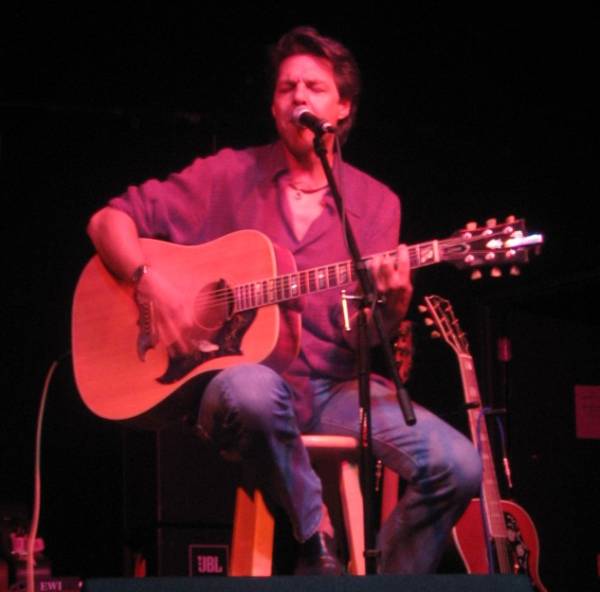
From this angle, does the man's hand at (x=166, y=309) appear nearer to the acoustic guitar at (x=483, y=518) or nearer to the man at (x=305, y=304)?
the man at (x=305, y=304)

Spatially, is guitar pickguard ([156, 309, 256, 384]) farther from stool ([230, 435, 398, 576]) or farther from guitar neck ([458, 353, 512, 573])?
guitar neck ([458, 353, 512, 573])

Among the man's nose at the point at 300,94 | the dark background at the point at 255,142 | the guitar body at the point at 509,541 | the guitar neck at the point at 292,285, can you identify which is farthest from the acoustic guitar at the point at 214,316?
the guitar body at the point at 509,541

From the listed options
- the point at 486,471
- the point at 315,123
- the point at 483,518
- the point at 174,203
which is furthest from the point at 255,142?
the point at 483,518

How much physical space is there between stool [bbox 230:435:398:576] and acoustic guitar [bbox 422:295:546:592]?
1.67ft

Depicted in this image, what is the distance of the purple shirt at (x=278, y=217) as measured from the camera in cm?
346

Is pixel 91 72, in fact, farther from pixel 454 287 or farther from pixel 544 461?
pixel 544 461

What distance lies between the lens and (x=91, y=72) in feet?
13.1

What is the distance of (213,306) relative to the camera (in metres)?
3.37

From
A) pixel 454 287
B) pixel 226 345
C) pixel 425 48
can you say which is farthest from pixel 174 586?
pixel 425 48

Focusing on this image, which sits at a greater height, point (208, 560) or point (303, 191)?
point (303, 191)

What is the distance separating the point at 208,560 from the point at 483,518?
79 cm

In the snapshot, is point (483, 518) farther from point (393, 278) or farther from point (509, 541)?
point (393, 278)

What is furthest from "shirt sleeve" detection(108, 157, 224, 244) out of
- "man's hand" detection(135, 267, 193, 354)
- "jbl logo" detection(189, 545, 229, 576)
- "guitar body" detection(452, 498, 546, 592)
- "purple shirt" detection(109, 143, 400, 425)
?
"guitar body" detection(452, 498, 546, 592)

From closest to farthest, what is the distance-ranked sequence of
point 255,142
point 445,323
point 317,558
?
1. point 317,558
2. point 445,323
3. point 255,142
